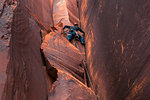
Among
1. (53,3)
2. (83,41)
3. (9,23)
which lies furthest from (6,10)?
(53,3)

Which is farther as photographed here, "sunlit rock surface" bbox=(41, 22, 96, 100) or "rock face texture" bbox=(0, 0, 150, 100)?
"sunlit rock surface" bbox=(41, 22, 96, 100)

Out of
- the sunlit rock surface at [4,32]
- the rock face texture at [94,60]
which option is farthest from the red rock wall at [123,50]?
the sunlit rock surface at [4,32]

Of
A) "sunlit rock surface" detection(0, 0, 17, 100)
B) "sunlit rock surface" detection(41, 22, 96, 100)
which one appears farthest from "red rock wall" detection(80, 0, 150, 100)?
"sunlit rock surface" detection(0, 0, 17, 100)

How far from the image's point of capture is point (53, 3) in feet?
16.7

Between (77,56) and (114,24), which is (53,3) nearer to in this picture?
(77,56)

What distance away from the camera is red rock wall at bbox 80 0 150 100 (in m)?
1.16

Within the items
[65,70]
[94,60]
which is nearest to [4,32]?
[65,70]

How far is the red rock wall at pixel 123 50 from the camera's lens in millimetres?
1164

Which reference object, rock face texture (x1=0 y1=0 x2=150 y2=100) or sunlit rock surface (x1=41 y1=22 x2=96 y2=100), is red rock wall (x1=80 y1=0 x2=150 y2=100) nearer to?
rock face texture (x1=0 y1=0 x2=150 y2=100)

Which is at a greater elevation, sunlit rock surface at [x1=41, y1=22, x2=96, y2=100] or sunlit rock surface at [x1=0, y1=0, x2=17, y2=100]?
sunlit rock surface at [x1=0, y1=0, x2=17, y2=100]

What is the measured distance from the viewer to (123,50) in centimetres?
149

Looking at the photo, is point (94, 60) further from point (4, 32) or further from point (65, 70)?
point (4, 32)

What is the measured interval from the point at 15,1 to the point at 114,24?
3.44 feet

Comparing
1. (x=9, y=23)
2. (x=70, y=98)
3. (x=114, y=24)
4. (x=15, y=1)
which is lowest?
(x=70, y=98)
